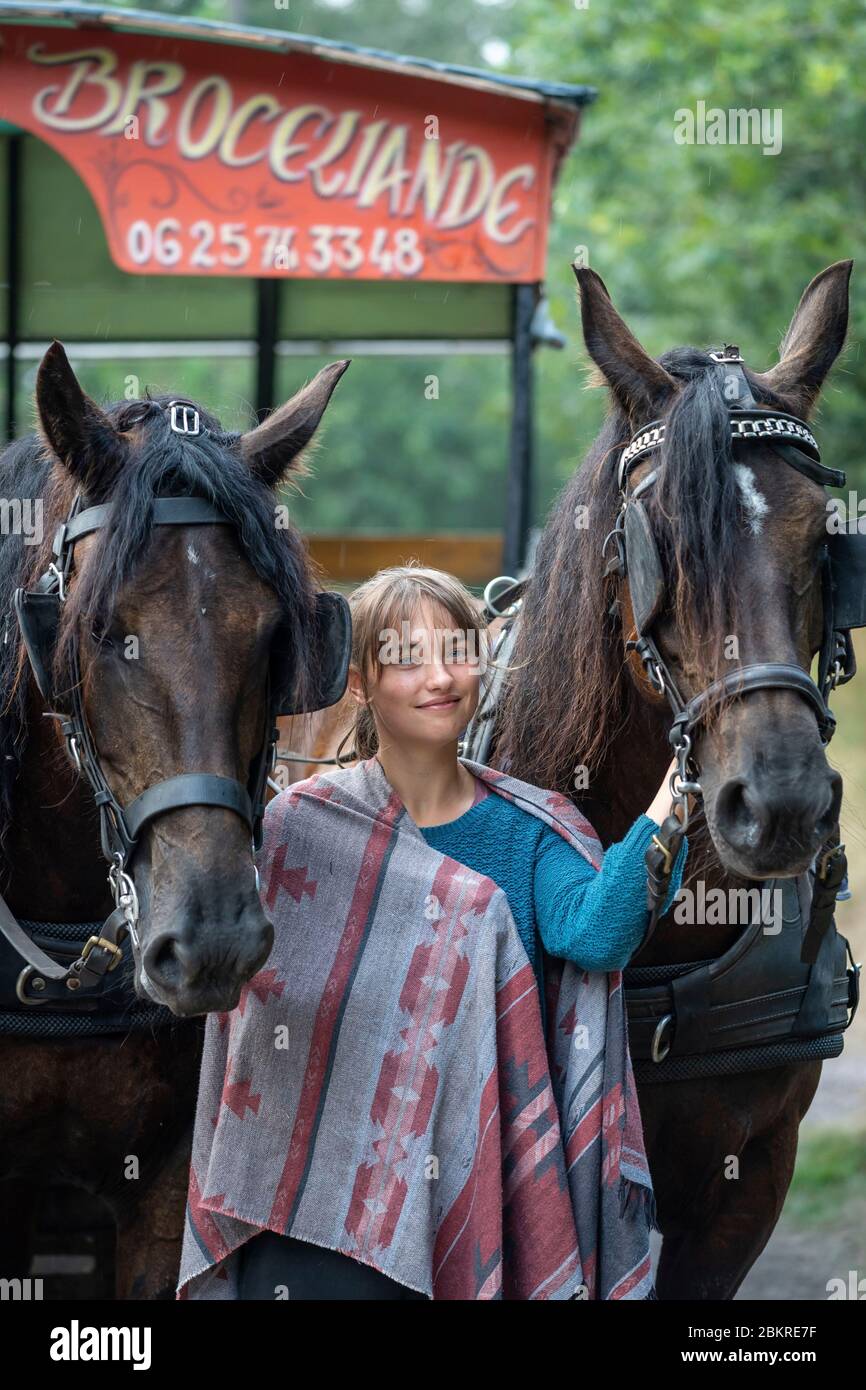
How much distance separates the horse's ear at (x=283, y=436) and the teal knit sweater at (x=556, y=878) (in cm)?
63

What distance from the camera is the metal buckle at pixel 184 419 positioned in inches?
98.1

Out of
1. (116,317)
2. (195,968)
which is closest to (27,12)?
(116,317)

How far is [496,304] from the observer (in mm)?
6312

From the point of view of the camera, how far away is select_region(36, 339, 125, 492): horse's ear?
236cm

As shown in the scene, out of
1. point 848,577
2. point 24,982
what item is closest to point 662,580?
point 848,577

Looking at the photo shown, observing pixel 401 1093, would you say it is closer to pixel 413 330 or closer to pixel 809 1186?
pixel 809 1186

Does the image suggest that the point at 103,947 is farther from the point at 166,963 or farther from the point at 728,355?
the point at 728,355

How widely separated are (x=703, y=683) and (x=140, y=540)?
873 mm

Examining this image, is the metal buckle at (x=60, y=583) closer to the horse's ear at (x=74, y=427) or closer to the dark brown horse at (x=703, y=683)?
the horse's ear at (x=74, y=427)

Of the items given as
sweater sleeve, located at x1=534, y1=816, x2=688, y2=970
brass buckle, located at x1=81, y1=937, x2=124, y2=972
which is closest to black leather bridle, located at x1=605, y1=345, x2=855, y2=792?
sweater sleeve, located at x1=534, y1=816, x2=688, y2=970

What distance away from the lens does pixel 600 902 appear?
2375 millimetres

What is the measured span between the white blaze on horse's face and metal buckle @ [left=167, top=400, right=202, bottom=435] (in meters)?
0.86

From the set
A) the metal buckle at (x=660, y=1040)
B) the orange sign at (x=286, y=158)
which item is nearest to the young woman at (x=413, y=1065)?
the metal buckle at (x=660, y=1040)

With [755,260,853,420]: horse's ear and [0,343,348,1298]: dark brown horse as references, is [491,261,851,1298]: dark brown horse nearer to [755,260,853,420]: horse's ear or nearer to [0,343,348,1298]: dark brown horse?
[755,260,853,420]: horse's ear
